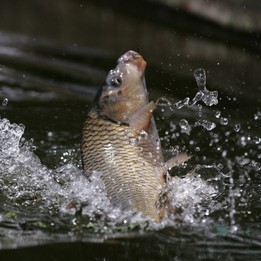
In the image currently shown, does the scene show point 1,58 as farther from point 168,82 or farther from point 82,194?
point 82,194

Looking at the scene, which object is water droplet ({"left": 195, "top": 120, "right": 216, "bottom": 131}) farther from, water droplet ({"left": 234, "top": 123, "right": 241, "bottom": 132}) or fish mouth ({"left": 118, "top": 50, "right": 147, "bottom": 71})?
fish mouth ({"left": 118, "top": 50, "right": 147, "bottom": 71})

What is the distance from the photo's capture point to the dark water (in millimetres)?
3875

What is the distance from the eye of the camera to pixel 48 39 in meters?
9.71

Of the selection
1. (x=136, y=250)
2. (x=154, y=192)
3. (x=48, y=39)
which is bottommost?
(x=136, y=250)

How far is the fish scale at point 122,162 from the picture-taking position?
12.6 ft

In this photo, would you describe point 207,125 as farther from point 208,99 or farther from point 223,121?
point 223,121

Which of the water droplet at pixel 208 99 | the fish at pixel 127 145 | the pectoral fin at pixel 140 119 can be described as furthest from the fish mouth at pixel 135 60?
the water droplet at pixel 208 99

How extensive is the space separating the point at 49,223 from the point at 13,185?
0.61 m

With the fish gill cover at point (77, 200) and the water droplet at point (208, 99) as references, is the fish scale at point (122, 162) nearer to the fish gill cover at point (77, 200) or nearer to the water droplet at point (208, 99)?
the fish gill cover at point (77, 200)

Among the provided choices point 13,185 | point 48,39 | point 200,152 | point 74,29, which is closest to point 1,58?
point 48,39

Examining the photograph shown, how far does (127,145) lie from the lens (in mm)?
3900

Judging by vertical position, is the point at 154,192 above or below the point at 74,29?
below

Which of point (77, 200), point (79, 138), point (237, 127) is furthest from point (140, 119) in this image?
point (237, 127)

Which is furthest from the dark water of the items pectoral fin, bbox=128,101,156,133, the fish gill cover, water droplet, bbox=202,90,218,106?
water droplet, bbox=202,90,218,106
